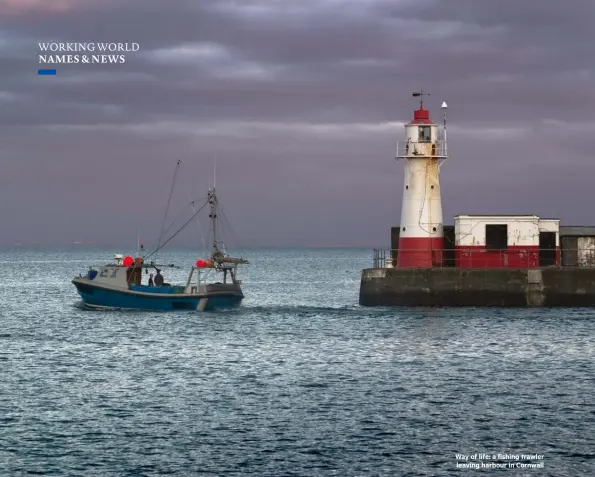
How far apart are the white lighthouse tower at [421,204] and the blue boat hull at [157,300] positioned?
10.8 m

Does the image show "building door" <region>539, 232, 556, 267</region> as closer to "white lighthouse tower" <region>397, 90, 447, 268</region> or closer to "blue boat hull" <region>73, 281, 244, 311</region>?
"white lighthouse tower" <region>397, 90, 447, 268</region>

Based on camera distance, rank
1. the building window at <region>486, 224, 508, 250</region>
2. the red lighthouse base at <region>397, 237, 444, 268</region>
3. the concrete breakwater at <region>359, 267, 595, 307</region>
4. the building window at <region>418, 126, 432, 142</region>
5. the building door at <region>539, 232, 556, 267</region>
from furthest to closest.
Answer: the building door at <region>539, 232, 556, 267</region> < the building window at <region>418, 126, 432, 142</region> < the building window at <region>486, 224, 508, 250</region> < the red lighthouse base at <region>397, 237, 444, 268</region> < the concrete breakwater at <region>359, 267, 595, 307</region>

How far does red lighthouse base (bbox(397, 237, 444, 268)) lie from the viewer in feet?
192

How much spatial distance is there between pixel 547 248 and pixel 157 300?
23.4m

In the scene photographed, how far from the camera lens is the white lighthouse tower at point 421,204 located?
58.6 meters

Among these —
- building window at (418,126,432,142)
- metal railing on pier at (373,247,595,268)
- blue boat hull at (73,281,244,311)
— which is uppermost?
building window at (418,126,432,142)

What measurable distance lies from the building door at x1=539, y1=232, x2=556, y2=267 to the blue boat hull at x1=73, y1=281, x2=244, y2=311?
1831 centimetres

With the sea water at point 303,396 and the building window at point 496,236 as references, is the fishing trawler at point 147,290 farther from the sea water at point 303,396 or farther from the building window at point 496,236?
the building window at point 496,236

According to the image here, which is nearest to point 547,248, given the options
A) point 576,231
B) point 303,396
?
point 576,231

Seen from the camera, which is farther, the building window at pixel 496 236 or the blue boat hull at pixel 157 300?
the blue boat hull at pixel 157 300

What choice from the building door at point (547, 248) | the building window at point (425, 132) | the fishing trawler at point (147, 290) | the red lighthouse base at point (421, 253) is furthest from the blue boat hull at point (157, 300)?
the building door at point (547, 248)

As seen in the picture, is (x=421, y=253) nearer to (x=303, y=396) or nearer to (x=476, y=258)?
(x=476, y=258)

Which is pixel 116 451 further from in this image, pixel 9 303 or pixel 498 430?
pixel 9 303

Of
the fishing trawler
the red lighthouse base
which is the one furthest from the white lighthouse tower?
the fishing trawler
